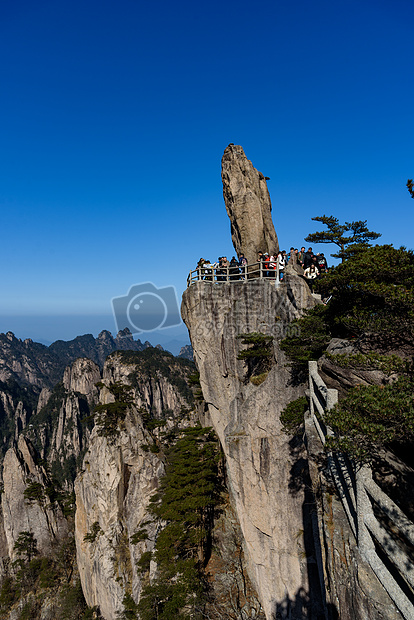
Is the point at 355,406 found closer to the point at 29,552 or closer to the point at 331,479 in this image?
the point at 331,479

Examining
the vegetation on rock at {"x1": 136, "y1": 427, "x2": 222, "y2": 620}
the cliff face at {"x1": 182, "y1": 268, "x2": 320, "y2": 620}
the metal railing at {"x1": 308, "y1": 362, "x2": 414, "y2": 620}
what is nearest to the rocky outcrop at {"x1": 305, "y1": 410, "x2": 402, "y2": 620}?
the metal railing at {"x1": 308, "y1": 362, "x2": 414, "y2": 620}

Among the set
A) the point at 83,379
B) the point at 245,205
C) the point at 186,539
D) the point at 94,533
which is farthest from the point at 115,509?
the point at 83,379

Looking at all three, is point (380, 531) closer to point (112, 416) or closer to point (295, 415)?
point (295, 415)

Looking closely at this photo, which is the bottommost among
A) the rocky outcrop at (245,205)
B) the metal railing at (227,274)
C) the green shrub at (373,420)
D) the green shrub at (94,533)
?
the green shrub at (94,533)

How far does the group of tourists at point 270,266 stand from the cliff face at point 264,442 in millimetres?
841

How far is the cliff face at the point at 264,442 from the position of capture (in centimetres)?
1595

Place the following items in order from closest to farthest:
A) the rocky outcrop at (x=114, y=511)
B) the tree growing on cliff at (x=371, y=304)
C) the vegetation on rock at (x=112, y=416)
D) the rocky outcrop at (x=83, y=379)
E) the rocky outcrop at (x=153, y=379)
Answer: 1. the tree growing on cliff at (x=371, y=304)
2. the rocky outcrop at (x=114, y=511)
3. the vegetation on rock at (x=112, y=416)
4. the rocky outcrop at (x=153, y=379)
5. the rocky outcrop at (x=83, y=379)

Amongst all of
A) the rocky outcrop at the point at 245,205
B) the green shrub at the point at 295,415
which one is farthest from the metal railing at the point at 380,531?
the rocky outcrop at the point at 245,205

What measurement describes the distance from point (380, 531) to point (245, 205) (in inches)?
942

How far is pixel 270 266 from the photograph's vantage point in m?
22.3

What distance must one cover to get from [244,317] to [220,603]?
16405mm

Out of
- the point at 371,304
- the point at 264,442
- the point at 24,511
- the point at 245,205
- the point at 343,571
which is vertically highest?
the point at 245,205

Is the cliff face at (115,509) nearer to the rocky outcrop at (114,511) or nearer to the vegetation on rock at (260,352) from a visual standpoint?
the rocky outcrop at (114,511)

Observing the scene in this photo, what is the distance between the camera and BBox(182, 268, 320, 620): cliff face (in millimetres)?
15953
